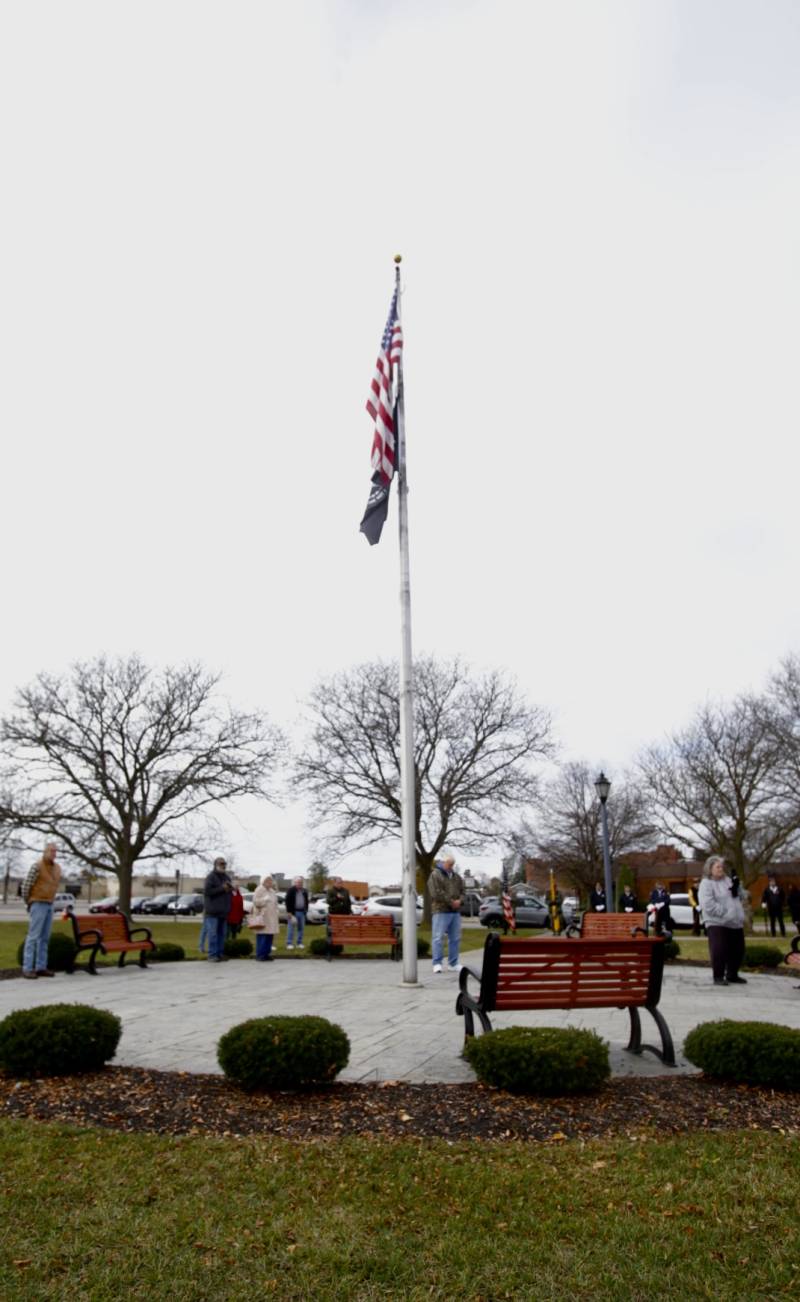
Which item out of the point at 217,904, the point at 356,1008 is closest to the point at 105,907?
the point at 217,904

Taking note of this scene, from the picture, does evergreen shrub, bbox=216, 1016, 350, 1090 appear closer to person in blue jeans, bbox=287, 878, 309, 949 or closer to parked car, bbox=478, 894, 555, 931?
person in blue jeans, bbox=287, 878, 309, 949

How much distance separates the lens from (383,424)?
12.2m

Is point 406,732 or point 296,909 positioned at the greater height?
point 406,732

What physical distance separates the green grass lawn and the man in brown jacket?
7987 mm

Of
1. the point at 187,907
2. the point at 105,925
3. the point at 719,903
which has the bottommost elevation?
the point at 187,907

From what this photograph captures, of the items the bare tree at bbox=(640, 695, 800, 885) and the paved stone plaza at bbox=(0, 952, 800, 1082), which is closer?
the paved stone plaza at bbox=(0, 952, 800, 1082)

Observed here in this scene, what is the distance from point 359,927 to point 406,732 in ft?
21.3

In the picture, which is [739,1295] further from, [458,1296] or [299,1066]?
[299,1066]

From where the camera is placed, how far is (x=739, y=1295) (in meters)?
Answer: 2.96

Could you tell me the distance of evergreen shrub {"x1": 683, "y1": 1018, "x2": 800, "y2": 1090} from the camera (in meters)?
5.44

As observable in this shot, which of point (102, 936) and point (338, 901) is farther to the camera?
point (338, 901)

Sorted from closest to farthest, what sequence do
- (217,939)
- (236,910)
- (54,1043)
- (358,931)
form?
(54,1043) < (217,939) < (358,931) < (236,910)

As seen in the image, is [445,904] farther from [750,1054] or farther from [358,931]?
[750,1054]

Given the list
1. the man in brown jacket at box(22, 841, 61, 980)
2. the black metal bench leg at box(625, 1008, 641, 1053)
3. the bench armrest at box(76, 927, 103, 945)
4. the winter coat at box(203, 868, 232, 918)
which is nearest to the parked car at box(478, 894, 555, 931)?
the winter coat at box(203, 868, 232, 918)
